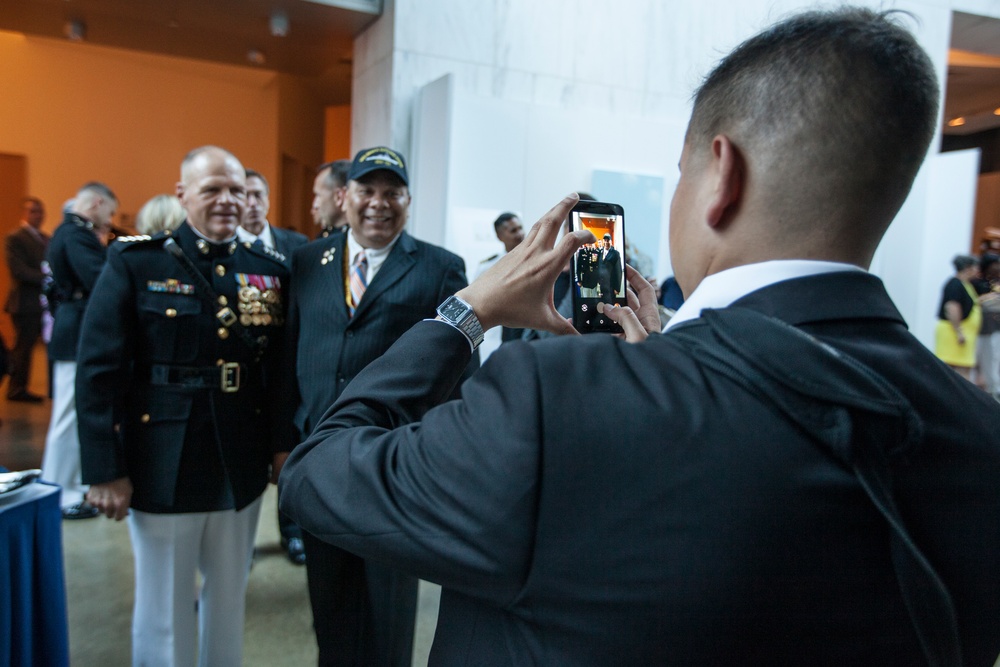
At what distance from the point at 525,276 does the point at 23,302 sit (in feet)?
24.0

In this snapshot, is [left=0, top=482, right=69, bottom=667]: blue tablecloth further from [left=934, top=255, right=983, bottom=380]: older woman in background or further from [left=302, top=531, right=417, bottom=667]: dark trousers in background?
[left=934, top=255, right=983, bottom=380]: older woman in background

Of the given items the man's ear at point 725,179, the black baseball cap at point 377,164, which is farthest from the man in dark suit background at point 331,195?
the man's ear at point 725,179

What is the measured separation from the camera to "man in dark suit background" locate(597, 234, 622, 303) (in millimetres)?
1064

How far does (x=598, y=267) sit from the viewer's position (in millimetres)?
1082

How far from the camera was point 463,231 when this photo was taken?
5566 mm

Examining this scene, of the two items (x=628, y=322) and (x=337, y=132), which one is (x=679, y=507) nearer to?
(x=628, y=322)

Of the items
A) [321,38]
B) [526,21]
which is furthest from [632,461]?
[321,38]

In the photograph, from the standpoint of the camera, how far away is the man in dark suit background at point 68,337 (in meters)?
3.70

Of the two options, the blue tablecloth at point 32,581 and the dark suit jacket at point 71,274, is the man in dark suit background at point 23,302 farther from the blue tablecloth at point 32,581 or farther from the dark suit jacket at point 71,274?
the blue tablecloth at point 32,581

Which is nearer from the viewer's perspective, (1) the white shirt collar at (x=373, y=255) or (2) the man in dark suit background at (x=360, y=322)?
(2) the man in dark suit background at (x=360, y=322)

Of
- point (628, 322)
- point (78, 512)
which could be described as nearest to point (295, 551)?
point (78, 512)

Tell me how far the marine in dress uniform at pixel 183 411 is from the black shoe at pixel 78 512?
200 cm

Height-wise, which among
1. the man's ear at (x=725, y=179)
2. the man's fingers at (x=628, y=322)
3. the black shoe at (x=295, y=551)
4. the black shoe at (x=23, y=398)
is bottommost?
the black shoe at (x=295, y=551)

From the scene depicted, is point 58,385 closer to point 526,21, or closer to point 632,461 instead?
point 632,461
